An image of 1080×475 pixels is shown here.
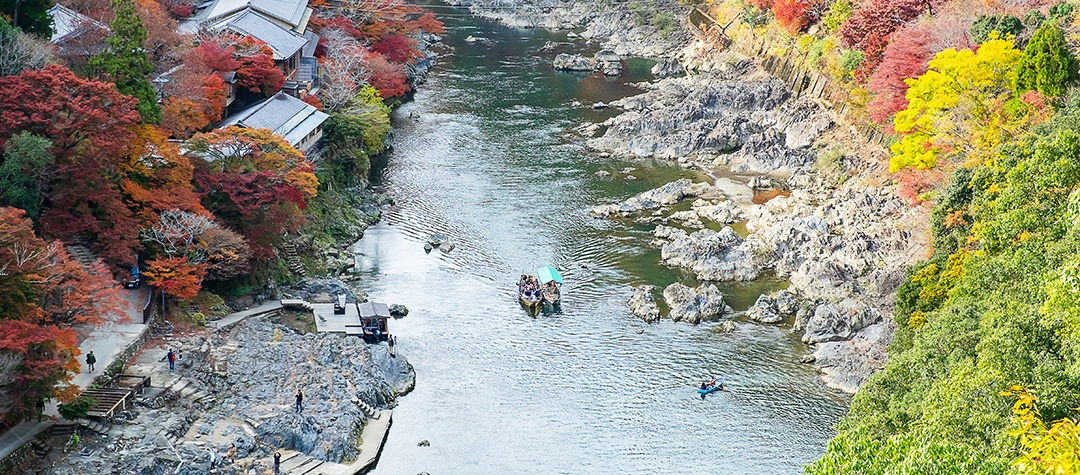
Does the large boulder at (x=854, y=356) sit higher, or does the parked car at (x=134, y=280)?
the large boulder at (x=854, y=356)

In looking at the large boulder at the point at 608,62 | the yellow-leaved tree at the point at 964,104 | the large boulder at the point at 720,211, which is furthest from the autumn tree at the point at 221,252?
the large boulder at the point at 608,62

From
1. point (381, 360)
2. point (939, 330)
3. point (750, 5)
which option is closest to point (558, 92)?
point (750, 5)

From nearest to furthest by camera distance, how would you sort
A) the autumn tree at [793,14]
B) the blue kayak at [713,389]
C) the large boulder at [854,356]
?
the blue kayak at [713,389] → the large boulder at [854,356] → the autumn tree at [793,14]

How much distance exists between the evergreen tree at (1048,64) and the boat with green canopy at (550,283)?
19.2 m

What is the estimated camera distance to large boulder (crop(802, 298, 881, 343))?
135 feet

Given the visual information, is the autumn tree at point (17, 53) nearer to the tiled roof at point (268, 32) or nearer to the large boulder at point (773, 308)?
the tiled roof at point (268, 32)

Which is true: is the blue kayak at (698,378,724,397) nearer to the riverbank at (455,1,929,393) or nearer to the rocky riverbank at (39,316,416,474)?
the riverbank at (455,1,929,393)

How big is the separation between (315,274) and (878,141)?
92.4 feet

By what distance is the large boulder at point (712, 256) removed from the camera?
46.3m

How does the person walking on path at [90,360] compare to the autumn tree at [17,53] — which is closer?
the person walking on path at [90,360]

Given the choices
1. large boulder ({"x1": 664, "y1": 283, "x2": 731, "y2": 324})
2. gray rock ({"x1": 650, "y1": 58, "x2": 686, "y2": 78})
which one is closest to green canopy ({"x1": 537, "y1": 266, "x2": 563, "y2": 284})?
large boulder ({"x1": 664, "y1": 283, "x2": 731, "y2": 324})

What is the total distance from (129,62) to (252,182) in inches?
232

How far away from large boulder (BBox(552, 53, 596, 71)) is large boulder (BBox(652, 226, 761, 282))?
3519cm

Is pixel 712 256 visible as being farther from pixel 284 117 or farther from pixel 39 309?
pixel 39 309
